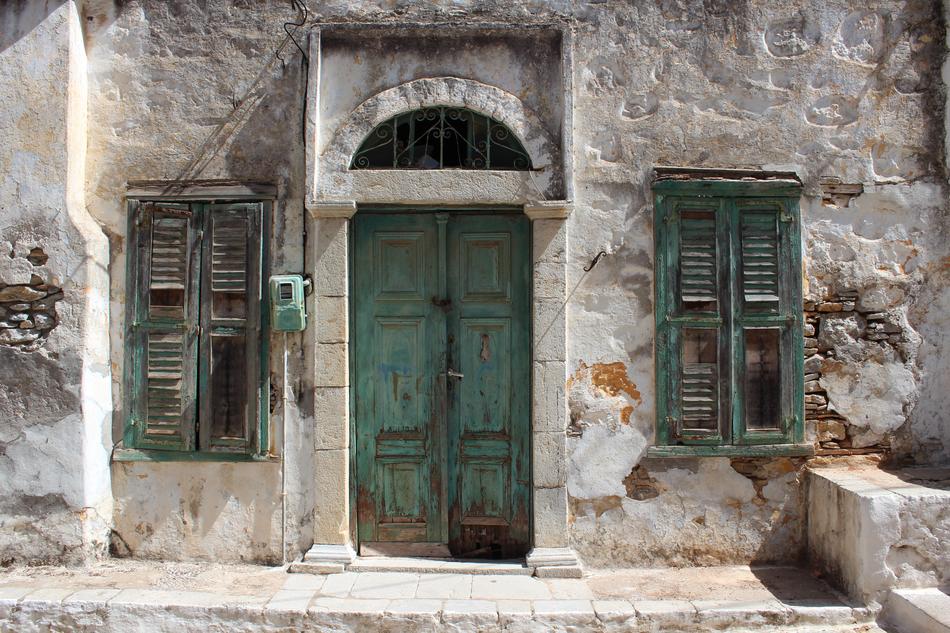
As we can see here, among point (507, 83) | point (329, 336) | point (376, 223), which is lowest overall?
point (329, 336)

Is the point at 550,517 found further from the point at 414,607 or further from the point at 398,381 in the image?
the point at 398,381

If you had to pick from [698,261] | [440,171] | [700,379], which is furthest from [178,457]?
[698,261]

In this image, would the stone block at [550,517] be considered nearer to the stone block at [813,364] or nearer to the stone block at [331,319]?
the stone block at [331,319]

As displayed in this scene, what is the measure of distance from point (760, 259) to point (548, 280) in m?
1.37

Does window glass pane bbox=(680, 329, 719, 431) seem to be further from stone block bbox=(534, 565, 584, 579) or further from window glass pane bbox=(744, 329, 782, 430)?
stone block bbox=(534, 565, 584, 579)

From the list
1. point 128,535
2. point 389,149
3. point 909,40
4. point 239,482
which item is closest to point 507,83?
point 389,149

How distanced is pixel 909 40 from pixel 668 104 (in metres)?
1.63

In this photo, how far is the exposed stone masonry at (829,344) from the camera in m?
5.01

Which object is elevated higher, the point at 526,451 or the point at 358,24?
the point at 358,24

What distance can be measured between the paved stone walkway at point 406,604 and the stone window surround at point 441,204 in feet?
1.29

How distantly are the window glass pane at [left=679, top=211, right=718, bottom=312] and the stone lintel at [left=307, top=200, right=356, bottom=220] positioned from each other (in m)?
2.10

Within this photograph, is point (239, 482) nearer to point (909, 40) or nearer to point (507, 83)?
point (507, 83)

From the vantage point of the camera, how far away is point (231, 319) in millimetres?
4945

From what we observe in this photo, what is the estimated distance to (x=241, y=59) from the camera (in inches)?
196
